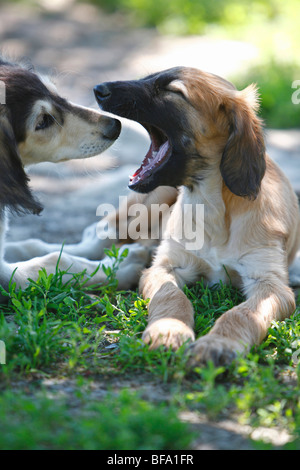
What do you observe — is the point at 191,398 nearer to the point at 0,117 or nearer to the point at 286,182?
the point at 0,117

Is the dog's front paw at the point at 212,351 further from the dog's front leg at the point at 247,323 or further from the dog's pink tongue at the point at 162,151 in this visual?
the dog's pink tongue at the point at 162,151

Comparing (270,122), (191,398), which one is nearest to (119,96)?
(191,398)

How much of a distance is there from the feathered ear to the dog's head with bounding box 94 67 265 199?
2.22 feet

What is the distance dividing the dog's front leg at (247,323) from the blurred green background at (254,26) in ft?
17.9

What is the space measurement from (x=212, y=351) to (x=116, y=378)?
50 cm

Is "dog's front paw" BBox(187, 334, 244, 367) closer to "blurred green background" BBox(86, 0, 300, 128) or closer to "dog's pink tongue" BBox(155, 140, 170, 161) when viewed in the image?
"dog's pink tongue" BBox(155, 140, 170, 161)

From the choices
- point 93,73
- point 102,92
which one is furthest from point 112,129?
point 93,73

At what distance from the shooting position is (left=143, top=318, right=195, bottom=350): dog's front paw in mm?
3234

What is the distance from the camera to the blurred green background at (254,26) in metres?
9.07

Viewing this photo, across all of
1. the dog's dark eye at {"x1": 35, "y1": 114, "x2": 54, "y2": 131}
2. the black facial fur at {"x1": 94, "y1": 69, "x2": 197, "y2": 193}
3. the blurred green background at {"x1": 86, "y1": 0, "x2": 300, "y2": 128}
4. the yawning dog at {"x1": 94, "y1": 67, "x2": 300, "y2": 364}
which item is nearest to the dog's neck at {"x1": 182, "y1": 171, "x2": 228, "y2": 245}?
the yawning dog at {"x1": 94, "y1": 67, "x2": 300, "y2": 364}

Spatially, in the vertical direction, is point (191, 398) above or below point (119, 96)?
below

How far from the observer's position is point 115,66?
11.2 meters
